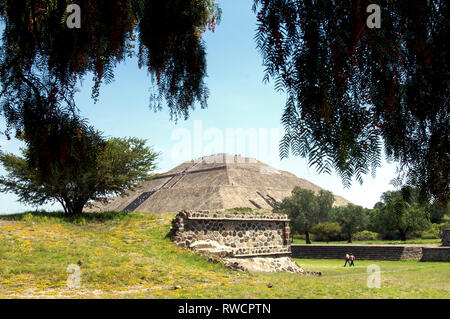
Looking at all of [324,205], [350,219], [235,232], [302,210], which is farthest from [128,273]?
[324,205]

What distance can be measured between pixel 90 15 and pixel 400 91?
96.8 inches

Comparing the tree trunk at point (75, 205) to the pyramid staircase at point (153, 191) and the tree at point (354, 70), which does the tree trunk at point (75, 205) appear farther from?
the pyramid staircase at point (153, 191)

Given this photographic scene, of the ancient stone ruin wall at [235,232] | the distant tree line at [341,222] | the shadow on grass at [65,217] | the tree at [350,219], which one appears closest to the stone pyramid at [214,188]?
the distant tree line at [341,222]

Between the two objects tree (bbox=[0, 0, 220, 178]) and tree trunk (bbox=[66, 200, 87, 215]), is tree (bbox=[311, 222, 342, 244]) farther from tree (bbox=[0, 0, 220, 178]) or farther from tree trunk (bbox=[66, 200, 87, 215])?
tree (bbox=[0, 0, 220, 178])

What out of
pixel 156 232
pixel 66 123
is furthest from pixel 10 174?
pixel 66 123

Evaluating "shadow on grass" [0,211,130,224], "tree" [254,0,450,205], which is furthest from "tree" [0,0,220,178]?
"shadow on grass" [0,211,130,224]

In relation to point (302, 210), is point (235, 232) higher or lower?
higher

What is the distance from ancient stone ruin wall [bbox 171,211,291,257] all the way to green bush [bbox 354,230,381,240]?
114 ft

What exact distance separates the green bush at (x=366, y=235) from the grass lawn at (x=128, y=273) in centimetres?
3430

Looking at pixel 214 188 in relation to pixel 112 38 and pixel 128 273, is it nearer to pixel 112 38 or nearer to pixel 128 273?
pixel 128 273

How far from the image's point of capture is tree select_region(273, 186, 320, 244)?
50125mm

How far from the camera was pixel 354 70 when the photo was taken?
2508mm

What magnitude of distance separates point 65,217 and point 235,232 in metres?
8.57
